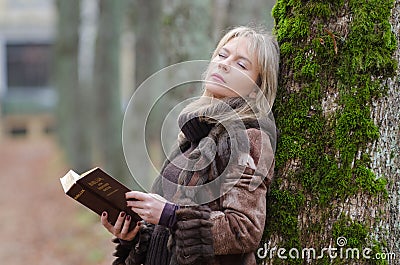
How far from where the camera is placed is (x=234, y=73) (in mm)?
3611

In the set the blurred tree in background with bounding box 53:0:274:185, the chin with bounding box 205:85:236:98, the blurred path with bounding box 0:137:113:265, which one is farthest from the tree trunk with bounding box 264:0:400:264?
the blurred path with bounding box 0:137:113:265

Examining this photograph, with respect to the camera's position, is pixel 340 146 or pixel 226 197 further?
pixel 340 146

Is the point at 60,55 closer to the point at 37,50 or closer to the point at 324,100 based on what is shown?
the point at 324,100

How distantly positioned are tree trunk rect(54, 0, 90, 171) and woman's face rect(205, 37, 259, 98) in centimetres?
1533

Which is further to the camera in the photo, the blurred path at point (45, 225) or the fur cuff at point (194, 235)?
the blurred path at point (45, 225)

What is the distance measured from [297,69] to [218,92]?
1.50ft

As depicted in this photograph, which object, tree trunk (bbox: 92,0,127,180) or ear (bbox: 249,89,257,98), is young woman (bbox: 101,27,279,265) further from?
tree trunk (bbox: 92,0,127,180)

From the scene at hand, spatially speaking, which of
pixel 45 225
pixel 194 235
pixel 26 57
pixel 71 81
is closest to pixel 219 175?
pixel 194 235

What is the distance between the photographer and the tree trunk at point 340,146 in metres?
3.61

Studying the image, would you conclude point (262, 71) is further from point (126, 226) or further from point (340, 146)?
point (126, 226)

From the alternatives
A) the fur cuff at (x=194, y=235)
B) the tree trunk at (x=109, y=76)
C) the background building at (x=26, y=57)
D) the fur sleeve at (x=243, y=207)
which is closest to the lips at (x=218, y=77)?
the fur sleeve at (x=243, y=207)

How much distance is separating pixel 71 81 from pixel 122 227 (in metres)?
16.8

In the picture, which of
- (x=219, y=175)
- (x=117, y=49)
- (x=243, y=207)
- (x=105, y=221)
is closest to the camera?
(x=243, y=207)

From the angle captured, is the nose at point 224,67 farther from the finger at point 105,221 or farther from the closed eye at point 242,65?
the finger at point 105,221
